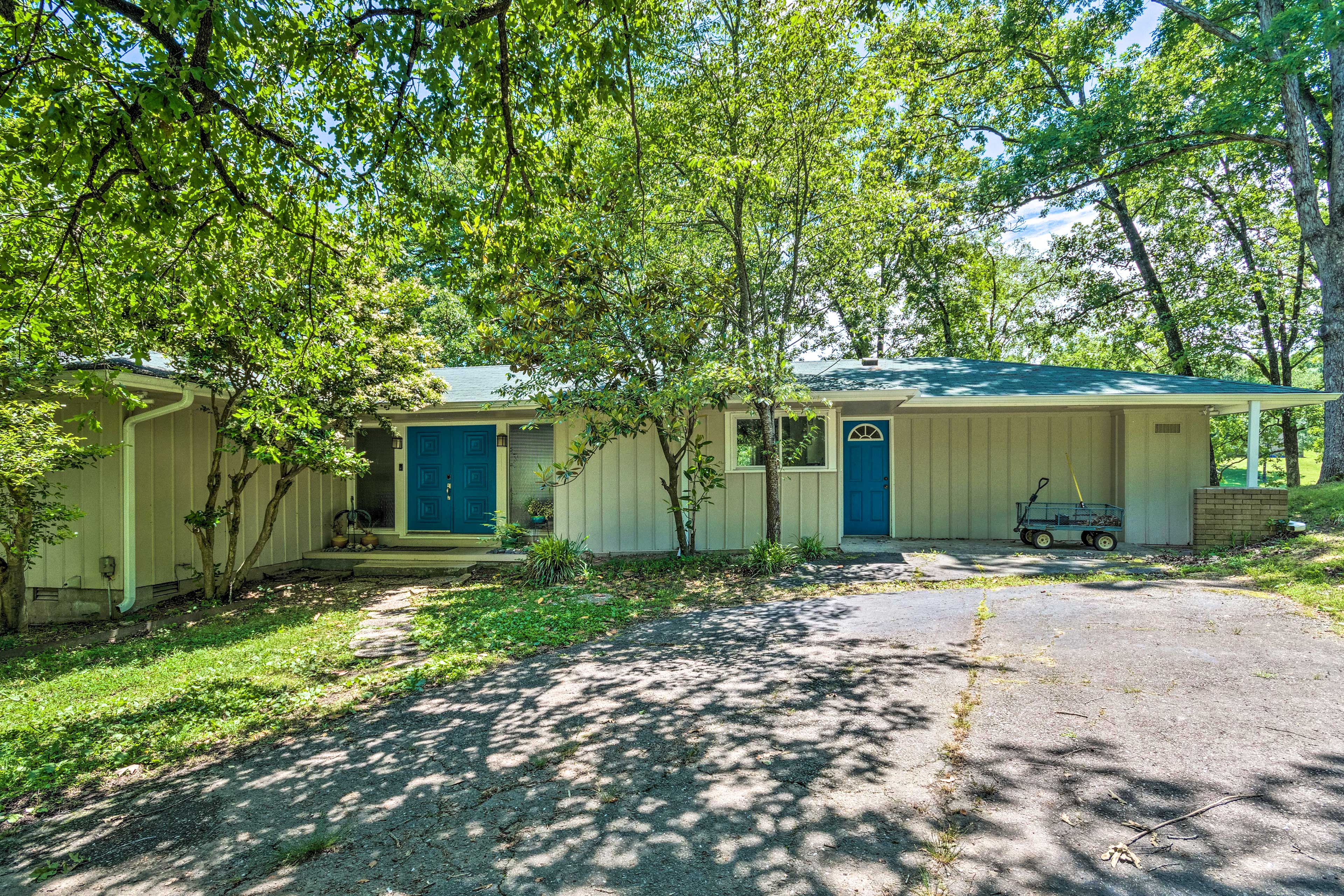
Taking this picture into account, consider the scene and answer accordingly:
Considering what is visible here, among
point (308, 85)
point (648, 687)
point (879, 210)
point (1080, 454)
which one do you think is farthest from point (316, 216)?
point (1080, 454)

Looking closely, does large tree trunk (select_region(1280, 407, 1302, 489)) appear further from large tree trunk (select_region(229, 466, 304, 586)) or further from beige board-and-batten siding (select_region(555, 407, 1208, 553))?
large tree trunk (select_region(229, 466, 304, 586))

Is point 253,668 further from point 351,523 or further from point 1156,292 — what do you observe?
point 1156,292

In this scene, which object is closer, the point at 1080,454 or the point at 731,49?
the point at 731,49

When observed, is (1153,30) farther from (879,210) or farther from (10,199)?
(10,199)

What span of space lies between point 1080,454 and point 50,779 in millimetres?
12053

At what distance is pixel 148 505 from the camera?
7445mm

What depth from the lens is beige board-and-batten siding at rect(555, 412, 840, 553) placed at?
9.12 m

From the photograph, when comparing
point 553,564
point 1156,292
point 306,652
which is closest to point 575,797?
point 306,652

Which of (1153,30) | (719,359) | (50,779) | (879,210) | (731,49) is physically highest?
(1153,30)

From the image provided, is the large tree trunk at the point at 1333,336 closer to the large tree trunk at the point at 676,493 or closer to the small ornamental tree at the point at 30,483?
the large tree trunk at the point at 676,493

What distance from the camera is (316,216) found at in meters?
4.84

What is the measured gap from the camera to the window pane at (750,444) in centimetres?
924

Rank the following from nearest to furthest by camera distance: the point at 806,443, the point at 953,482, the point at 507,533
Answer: the point at 806,443
the point at 507,533
the point at 953,482

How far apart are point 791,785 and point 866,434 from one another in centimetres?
882
